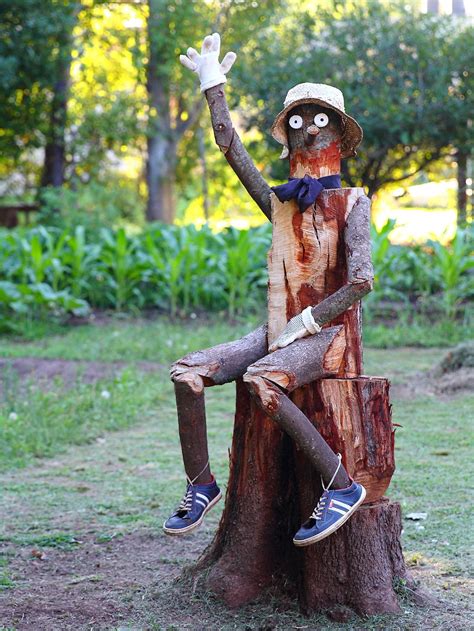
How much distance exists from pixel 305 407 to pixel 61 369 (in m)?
5.24

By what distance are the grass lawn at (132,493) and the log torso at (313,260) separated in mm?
1142

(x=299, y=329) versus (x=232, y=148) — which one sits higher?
(x=232, y=148)

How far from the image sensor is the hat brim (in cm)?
379

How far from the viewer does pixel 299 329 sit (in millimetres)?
3594

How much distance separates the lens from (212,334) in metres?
10.0

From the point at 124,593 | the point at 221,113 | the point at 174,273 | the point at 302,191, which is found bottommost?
the point at 124,593

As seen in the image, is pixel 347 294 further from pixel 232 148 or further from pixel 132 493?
pixel 132 493

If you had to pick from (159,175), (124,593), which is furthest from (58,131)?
(124,593)

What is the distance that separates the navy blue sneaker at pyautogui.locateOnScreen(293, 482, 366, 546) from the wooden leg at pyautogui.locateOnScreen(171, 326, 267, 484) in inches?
20.3

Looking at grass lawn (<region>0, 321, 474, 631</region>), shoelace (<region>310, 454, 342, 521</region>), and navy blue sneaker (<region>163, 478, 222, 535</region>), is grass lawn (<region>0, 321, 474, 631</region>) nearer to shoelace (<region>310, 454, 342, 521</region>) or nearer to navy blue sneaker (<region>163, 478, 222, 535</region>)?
navy blue sneaker (<region>163, 478, 222, 535</region>)

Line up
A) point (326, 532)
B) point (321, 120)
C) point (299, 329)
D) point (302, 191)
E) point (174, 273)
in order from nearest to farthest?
point (326, 532) → point (299, 329) → point (302, 191) → point (321, 120) → point (174, 273)

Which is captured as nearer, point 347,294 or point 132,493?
point 347,294

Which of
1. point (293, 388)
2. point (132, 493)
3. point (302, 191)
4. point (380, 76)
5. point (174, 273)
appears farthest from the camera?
point (380, 76)

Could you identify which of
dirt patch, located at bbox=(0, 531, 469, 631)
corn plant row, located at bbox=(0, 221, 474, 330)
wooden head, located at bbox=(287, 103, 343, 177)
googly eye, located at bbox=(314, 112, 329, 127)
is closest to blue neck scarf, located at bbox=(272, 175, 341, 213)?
wooden head, located at bbox=(287, 103, 343, 177)
